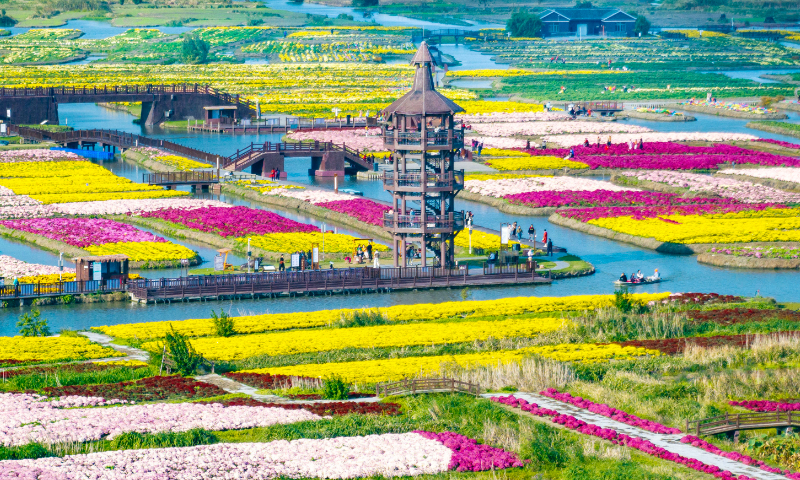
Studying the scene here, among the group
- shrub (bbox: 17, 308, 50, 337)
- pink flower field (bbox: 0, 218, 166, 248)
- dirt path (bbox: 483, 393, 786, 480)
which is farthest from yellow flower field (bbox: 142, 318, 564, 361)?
pink flower field (bbox: 0, 218, 166, 248)

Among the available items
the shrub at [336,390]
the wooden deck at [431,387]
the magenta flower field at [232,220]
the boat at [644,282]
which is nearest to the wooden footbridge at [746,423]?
the wooden deck at [431,387]

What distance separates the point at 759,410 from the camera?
44.7m

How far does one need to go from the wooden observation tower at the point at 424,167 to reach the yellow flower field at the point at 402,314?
21.5ft

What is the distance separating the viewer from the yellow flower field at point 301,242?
76.7m

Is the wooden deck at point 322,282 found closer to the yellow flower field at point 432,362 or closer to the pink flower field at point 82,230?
the pink flower field at point 82,230

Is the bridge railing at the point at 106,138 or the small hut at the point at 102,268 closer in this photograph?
the small hut at the point at 102,268

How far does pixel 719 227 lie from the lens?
84188 mm

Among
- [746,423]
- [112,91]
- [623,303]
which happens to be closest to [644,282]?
[623,303]

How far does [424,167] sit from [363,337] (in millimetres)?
15688

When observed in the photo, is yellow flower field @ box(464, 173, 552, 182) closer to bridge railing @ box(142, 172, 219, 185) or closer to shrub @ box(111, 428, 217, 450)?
bridge railing @ box(142, 172, 219, 185)

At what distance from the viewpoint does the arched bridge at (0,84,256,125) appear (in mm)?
143375

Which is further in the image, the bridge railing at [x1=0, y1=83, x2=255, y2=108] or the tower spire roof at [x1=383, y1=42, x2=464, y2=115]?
the bridge railing at [x1=0, y1=83, x2=255, y2=108]

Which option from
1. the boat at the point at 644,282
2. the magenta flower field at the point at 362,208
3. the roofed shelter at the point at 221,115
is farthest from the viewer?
the roofed shelter at the point at 221,115

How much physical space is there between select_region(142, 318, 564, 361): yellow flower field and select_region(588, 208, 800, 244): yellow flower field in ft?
A: 75.1
